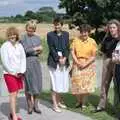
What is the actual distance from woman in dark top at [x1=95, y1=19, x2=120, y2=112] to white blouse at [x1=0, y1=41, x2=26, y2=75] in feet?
5.12

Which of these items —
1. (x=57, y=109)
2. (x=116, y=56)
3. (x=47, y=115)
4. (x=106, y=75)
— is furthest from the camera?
(x=57, y=109)

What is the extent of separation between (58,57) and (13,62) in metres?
1.05

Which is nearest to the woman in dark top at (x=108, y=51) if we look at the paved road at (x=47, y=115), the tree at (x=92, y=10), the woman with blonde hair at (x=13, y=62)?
the paved road at (x=47, y=115)

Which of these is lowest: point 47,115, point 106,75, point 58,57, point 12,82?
point 47,115

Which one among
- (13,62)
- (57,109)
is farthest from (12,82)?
(57,109)

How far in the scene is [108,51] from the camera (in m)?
9.05

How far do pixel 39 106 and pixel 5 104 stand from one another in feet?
2.50

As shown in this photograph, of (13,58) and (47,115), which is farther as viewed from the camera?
(47,115)

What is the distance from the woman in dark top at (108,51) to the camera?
873 centimetres

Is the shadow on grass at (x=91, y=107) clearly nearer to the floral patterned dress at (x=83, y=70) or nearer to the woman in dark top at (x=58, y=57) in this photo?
the floral patterned dress at (x=83, y=70)

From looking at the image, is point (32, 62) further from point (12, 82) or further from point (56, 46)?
point (12, 82)

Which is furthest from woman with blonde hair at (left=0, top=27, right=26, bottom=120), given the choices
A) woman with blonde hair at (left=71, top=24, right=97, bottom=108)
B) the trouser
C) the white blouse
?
the trouser

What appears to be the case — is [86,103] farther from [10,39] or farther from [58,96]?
[10,39]

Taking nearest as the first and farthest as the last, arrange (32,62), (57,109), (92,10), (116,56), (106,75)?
(116,56) → (32,62) → (106,75) → (57,109) → (92,10)
